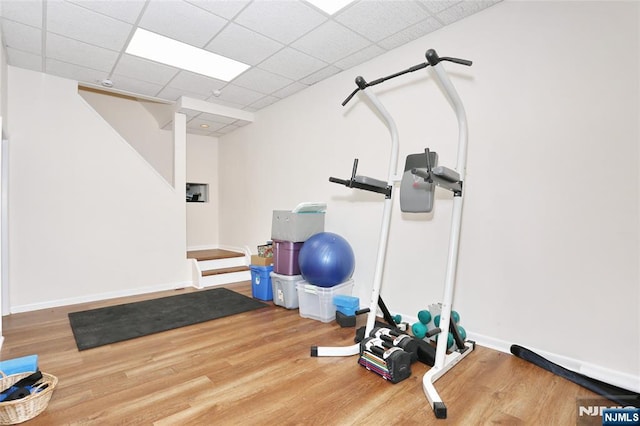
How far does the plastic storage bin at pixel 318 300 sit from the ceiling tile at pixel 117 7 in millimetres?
2885

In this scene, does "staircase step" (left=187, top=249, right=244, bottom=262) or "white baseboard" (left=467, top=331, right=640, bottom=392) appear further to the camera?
"staircase step" (left=187, top=249, right=244, bottom=262)

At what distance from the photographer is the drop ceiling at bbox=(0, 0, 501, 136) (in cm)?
256

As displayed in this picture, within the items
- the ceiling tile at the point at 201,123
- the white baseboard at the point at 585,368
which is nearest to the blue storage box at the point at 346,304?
the white baseboard at the point at 585,368

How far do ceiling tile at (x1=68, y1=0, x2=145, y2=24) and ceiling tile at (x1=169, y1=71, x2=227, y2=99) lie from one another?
3.57 ft

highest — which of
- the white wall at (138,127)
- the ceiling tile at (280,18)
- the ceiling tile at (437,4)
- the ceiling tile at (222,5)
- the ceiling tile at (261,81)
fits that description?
the ceiling tile at (437,4)

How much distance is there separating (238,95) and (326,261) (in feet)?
9.32

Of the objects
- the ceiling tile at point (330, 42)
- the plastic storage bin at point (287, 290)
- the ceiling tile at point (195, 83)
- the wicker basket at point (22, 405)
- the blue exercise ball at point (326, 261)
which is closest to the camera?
the wicker basket at point (22, 405)

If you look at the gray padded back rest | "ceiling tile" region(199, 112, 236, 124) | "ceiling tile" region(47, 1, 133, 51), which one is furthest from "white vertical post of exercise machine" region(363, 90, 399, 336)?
"ceiling tile" region(199, 112, 236, 124)

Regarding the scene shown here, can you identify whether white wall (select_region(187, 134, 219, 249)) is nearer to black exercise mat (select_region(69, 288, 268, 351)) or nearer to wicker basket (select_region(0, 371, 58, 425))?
black exercise mat (select_region(69, 288, 268, 351))

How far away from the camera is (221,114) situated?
496 centimetres

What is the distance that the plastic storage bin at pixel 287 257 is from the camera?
11.8 ft

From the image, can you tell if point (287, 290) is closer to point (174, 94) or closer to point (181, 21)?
point (181, 21)

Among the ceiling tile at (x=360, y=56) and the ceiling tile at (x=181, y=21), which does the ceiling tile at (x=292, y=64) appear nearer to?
the ceiling tile at (x=360, y=56)

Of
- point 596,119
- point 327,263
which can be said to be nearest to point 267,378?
point 327,263
